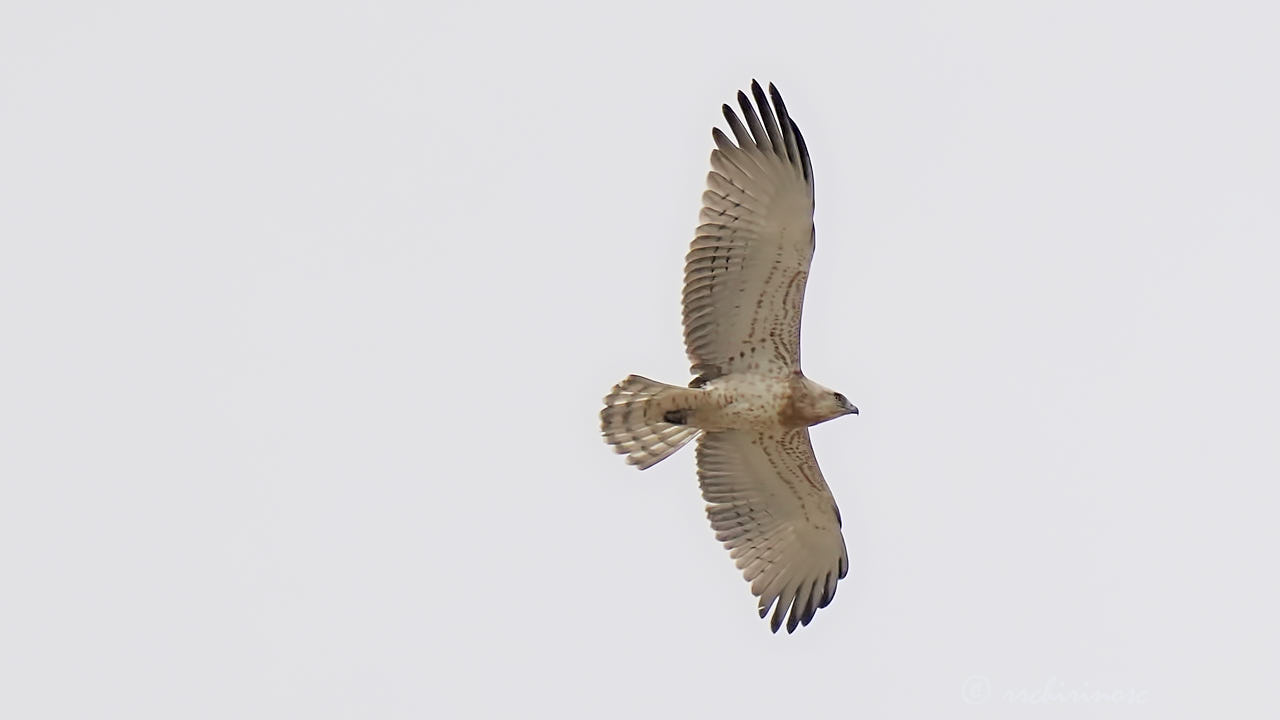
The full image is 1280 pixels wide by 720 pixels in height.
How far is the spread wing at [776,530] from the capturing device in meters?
13.0

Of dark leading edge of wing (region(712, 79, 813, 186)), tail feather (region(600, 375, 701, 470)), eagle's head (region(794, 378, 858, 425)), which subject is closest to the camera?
dark leading edge of wing (region(712, 79, 813, 186))

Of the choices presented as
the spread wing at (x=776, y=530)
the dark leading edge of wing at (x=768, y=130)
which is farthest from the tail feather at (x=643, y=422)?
the dark leading edge of wing at (x=768, y=130)

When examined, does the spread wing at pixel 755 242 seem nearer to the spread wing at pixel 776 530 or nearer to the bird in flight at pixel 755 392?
the bird in flight at pixel 755 392

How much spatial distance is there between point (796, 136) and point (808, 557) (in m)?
3.09

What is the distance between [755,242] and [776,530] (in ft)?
7.63

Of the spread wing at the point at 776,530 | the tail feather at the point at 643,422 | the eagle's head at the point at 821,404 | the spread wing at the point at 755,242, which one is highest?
the spread wing at the point at 755,242

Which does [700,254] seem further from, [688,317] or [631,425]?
[631,425]

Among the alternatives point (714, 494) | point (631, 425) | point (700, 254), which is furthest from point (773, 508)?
point (700, 254)

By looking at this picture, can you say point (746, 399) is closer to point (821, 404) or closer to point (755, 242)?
point (821, 404)

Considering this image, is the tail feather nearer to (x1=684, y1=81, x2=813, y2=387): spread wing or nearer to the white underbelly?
the white underbelly

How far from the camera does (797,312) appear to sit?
12.1 metres

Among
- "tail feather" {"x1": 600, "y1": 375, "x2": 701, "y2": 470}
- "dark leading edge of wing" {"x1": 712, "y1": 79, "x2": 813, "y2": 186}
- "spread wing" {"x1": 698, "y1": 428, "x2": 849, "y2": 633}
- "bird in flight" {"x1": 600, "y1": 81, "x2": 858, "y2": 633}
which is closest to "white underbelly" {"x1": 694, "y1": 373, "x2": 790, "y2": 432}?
"bird in flight" {"x1": 600, "y1": 81, "x2": 858, "y2": 633}

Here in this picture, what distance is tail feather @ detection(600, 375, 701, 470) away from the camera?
12.3 metres

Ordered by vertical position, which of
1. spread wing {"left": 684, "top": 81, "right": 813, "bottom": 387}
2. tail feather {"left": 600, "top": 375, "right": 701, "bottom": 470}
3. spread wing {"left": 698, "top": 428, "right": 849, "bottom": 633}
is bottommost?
spread wing {"left": 698, "top": 428, "right": 849, "bottom": 633}
